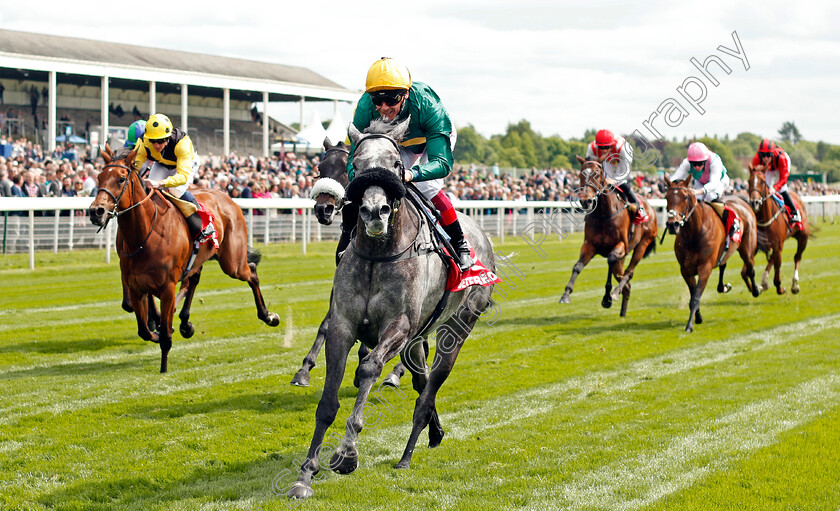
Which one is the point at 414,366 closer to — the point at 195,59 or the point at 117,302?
the point at 117,302

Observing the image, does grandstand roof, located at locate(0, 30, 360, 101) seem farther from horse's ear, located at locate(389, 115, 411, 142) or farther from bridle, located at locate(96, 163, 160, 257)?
horse's ear, located at locate(389, 115, 411, 142)

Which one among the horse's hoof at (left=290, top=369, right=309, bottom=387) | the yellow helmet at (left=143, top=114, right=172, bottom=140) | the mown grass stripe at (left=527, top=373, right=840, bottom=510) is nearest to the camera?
the mown grass stripe at (left=527, top=373, right=840, bottom=510)

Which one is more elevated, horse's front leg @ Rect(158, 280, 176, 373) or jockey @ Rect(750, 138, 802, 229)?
jockey @ Rect(750, 138, 802, 229)

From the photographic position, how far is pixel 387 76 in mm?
4746

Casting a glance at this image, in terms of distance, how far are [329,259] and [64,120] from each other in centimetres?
2144

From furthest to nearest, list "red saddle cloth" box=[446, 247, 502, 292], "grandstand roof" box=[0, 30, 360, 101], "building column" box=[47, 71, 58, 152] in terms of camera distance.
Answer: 1. "grandstand roof" box=[0, 30, 360, 101]
2. "building column" box=[47, 71, 58, 152]
3. "red saddle cloth" box=[446, 247, 502, 292]

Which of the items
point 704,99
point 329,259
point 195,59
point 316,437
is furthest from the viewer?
point 195,59

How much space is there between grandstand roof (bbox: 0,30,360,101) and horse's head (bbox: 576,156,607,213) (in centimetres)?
2710

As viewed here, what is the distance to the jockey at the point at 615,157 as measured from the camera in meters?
11.4

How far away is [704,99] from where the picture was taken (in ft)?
32.5

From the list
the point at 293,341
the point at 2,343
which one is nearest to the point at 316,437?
the point at 293,341

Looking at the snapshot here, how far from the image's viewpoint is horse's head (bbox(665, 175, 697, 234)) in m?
10.3

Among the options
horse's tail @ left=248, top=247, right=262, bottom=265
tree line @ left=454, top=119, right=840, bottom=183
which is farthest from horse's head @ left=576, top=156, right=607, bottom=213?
tree line @ left=454, top=119, right=840, bottom=183

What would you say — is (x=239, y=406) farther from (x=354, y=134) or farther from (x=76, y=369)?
(x=354, y=134)
